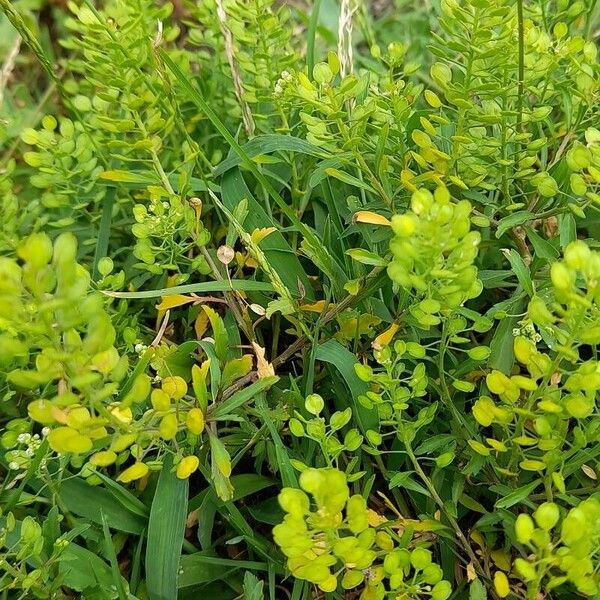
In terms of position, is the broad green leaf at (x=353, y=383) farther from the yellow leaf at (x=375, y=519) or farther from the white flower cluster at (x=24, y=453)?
the white flower cluster at (x=24, y=453)

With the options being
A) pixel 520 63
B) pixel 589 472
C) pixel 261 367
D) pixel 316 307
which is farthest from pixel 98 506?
pixel 520 63

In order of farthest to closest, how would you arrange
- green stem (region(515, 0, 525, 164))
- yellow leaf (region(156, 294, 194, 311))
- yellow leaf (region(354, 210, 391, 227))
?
yellow leaf (region(156, 294, 194, 311)), yellow leaf (region(354, 210, 391, 227)), green stem (region(515, 0, 525, 164))

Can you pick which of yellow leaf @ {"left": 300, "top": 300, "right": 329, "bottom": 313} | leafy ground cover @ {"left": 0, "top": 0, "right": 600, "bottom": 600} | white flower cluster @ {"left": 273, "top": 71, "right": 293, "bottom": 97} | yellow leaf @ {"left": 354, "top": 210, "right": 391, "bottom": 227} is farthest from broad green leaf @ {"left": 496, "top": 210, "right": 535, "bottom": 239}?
white flower cluster @ {"left": 273, "top": 71, "right": 293, "bottom": 97}

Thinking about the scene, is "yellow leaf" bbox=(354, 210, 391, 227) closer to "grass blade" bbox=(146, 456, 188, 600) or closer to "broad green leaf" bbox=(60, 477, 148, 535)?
"grass blade" bbox=(146, 456, 188, 600)

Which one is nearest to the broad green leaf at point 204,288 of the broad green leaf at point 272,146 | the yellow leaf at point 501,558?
the broad green leaf at point 272,146

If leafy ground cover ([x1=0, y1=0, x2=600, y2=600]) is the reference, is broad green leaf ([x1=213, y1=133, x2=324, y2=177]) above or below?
above

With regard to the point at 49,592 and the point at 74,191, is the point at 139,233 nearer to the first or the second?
the point at 74,191

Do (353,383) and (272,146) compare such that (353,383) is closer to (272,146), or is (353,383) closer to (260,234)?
(260,234)
